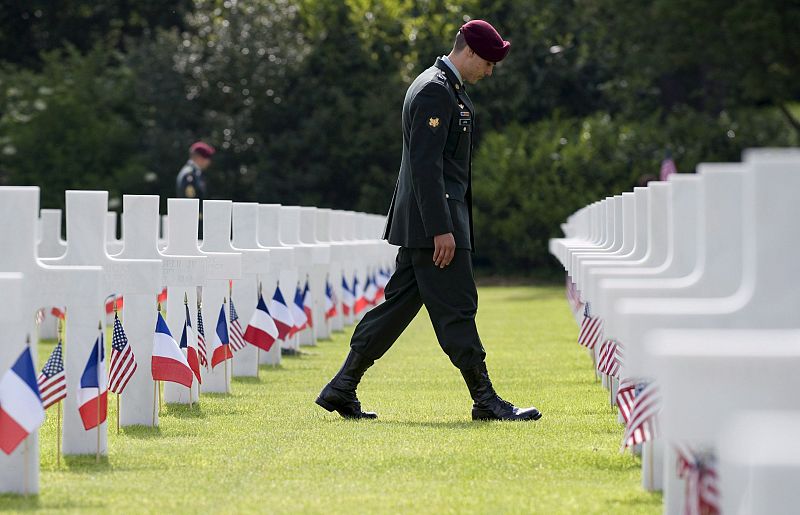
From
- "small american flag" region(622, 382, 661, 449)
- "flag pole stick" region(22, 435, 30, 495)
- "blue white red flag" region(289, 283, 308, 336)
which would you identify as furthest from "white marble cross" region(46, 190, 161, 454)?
"blue white red flag" region(289, 283, 308, 336)

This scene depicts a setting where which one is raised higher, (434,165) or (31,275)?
(434,165)

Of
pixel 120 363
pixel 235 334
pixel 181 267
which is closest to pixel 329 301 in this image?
pixel 235 334

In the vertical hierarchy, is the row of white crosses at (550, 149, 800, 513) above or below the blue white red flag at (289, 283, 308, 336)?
above

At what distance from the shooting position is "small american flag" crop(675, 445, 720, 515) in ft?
15.6

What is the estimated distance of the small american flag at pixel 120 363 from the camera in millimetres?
8984

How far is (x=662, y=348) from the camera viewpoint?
A: 3.59m

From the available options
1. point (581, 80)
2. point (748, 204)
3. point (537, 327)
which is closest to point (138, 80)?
point (581, 80)

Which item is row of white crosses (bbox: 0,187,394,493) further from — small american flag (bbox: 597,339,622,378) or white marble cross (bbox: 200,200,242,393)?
small american flag (bbox: 597,339,622,378)

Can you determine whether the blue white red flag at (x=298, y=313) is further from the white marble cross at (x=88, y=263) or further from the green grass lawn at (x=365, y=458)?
the white marble cross at (x=88, y=263)

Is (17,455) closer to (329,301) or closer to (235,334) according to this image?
(235,334)

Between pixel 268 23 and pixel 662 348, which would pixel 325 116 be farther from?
pixel 662 348

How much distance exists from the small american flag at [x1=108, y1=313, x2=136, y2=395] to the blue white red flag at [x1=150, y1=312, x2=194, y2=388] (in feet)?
0.91

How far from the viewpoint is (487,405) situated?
10.1m

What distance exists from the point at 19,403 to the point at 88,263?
192cm
